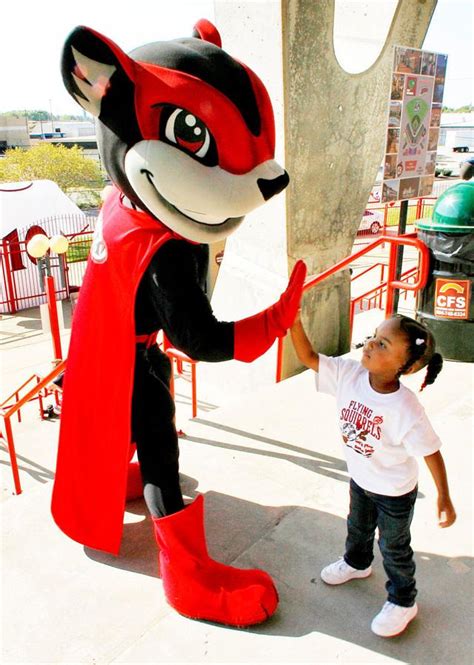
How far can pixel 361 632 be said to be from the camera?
211 cm

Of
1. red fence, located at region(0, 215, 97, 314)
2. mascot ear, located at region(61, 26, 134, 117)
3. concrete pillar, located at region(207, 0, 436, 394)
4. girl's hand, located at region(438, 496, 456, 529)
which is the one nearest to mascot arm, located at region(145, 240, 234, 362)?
mascot ear, located at region(61, 26, 134, 117)

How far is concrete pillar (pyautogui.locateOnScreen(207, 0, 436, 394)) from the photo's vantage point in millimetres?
4297

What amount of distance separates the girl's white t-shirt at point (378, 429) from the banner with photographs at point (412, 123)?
3.30 metres

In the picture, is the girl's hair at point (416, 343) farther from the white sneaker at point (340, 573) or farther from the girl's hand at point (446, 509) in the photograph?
the white sneaker at point (340, 573)

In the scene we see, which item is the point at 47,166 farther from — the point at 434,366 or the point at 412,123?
the point at 434,366

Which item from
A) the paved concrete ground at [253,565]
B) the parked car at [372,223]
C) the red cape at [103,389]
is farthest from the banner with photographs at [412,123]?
the parked car at [372,223]

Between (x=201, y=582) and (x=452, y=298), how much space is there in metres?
3.63

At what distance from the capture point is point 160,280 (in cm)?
199

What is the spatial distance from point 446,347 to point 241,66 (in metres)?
3.56

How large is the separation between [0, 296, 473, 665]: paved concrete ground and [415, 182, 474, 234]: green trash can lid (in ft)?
5.97

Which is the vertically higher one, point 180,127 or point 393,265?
point 180,127

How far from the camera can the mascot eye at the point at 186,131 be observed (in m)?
1.89

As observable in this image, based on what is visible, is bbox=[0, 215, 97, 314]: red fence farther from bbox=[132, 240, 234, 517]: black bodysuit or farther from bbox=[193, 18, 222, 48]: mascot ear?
bbox=[193, 18, 222, 48]: mascot ear

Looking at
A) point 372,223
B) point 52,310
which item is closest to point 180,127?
point 52,310
